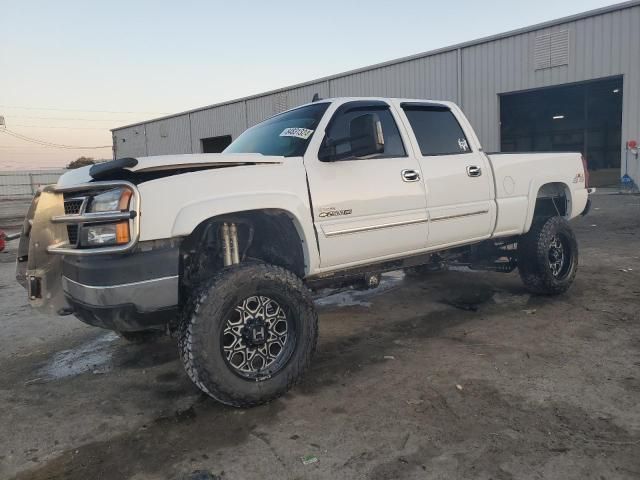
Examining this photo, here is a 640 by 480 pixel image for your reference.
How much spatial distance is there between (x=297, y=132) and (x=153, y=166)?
1263 mm

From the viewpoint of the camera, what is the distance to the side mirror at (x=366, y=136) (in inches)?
131

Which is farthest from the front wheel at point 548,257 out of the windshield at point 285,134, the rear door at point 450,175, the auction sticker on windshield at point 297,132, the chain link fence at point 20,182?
the chain link fence at point 20,182

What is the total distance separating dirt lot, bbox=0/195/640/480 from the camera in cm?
242

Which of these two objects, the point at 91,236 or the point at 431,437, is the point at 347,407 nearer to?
the point at 431,437

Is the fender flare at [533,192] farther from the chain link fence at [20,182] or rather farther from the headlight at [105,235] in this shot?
the chain link fence at [20,182]

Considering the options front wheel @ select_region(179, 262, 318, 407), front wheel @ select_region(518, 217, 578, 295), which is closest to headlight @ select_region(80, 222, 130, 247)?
front wheel @ select_region(179, 262, 318, 407)

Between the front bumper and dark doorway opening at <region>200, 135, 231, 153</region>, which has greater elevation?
dark doorway opening at <region>200, 135, 231, 153</region>

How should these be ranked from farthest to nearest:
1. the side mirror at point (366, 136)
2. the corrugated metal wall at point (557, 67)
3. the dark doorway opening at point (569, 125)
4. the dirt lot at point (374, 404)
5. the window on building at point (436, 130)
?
the dark doorway opening at point (569, 125), the corrugated metal wall at point (557, 67), the window on building at point (436, 130), the side mirror at point (366, 136), the dirt lot at point (374, 404)

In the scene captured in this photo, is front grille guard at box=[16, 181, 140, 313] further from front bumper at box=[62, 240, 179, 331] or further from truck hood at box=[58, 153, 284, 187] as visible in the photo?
front bumper at box=[62, 240, 179, 331]

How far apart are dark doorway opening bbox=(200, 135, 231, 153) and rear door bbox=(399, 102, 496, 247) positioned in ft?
87.0

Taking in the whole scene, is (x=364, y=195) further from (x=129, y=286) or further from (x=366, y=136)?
(x=129, y=286)

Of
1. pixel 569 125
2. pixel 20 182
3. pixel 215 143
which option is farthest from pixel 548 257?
pixel 20 182

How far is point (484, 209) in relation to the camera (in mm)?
4590

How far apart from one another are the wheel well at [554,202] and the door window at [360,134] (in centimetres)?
236
